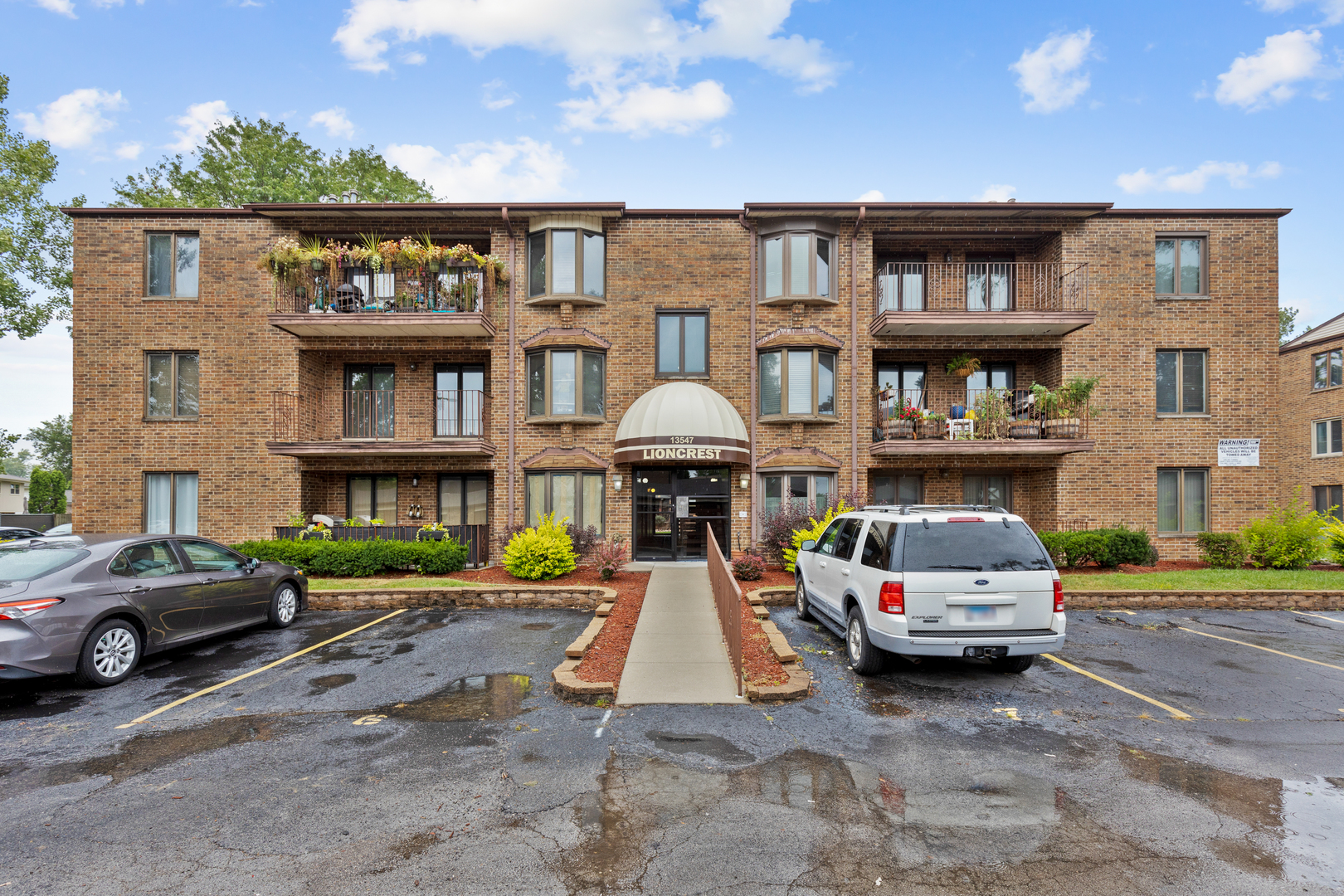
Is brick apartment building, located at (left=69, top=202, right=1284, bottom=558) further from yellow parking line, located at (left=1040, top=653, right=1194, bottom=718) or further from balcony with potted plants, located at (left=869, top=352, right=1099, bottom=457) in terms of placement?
yellow parking line, located at (left=1040, top=653, right=1194, bottom=718)

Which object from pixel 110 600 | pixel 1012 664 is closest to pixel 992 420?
pixel 1012 664

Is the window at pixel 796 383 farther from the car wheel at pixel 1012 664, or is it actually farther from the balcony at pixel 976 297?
the car wheel at pixel 1012 664

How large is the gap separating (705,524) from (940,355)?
8.17 m

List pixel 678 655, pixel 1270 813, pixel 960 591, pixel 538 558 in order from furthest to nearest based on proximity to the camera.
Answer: pixel 538 558, pixel 678 655, pixel 960 591, pixel 1270 813

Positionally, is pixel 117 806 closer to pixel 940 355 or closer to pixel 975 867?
pixel 975 867

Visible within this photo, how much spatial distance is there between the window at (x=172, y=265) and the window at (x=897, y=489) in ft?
62.8

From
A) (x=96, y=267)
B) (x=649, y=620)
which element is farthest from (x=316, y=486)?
(x=649, y=620)

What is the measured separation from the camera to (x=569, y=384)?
16.1 m

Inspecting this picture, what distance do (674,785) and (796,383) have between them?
1281cm

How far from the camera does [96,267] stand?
15.9 meters

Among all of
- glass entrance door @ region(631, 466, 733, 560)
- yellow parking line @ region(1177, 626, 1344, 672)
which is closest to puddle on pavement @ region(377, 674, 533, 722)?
glass entrance door @ region(631, 466, 733, 560)

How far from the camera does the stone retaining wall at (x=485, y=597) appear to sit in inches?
451

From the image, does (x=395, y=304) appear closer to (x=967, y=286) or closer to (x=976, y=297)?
(x=967, y=286)

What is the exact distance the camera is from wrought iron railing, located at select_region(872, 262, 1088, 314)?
16516mm
